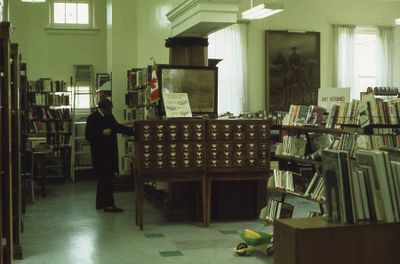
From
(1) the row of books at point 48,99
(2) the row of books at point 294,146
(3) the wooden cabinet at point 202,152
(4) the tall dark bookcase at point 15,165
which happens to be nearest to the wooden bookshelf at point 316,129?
(2) the row of books at point 294,146

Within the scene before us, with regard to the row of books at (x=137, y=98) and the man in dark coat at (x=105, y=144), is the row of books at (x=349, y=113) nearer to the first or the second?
the man in dark coat at (x=105, y=144)

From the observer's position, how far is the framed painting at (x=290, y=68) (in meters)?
13.2

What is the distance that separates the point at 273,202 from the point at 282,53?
25.0ft

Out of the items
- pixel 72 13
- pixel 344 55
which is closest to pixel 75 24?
pixel 72 13

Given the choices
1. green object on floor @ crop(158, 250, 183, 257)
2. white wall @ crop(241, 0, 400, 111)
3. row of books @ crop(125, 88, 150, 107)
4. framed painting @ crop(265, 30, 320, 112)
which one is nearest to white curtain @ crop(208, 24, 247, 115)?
white wall @ crop(241, 0, 400, 111)

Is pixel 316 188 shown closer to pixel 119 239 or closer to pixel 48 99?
pixel 119 239

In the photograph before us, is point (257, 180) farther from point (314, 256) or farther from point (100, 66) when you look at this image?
point (100, 66)

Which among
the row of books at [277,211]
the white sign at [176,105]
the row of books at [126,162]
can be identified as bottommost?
the row of books at [277,211]

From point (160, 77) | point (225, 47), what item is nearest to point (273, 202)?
point (160, 77)

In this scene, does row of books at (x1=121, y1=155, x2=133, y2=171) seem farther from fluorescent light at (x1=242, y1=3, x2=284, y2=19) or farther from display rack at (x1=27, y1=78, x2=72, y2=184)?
fluorescent light at (x1=242, y1=3, x2=284, y2=19)

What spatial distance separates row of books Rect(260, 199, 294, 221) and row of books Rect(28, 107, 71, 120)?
7.92 metres

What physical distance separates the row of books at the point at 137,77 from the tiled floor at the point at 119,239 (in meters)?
2.36

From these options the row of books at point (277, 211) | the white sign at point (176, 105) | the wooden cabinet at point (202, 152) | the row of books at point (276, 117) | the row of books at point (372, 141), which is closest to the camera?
the row of books at point (372, 141)

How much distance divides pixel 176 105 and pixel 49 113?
21.2 feet
